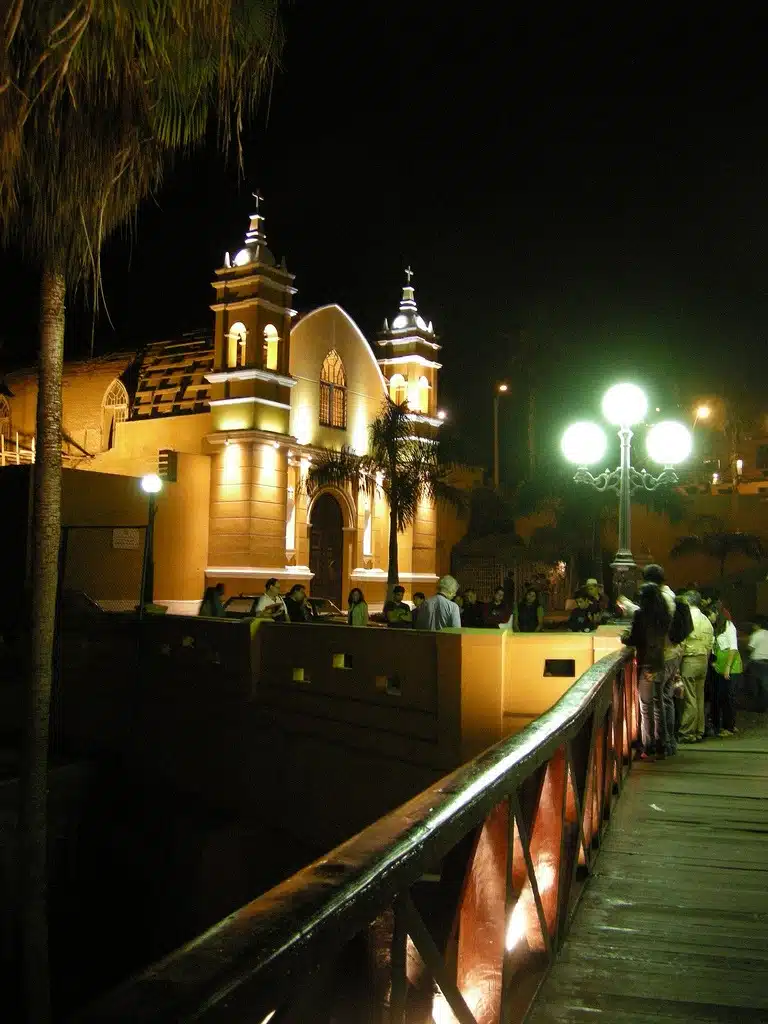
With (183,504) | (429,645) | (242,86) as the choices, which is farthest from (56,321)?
(183,504)

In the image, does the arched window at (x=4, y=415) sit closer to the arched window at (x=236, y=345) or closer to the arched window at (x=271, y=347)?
the arched window at (x=236, y=345)

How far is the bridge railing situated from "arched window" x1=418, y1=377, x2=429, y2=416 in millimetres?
29206

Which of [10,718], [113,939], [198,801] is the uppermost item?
[10,718]

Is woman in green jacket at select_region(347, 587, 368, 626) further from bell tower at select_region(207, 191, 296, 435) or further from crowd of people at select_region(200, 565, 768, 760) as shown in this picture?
bell tower at select_region(207, 191, 296, 435)

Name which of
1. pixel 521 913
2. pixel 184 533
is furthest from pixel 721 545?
pixel 521 913

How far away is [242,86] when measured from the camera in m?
6.68

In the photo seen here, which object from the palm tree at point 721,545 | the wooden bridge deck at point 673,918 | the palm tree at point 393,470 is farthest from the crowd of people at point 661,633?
the palm tree at point 721,545

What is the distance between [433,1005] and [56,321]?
666 centimetres

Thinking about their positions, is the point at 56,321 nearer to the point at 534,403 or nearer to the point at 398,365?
the point at 398,365

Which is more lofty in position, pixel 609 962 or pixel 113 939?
pixel 609 962

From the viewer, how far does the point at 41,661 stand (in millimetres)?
7570

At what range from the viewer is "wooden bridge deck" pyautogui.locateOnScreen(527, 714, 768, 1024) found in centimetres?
381

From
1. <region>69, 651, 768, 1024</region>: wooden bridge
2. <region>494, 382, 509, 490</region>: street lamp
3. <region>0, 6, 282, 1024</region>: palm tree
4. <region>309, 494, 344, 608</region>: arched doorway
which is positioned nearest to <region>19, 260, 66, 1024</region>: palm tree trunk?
<region>0, 6, 282, 1024</region>: palm tree

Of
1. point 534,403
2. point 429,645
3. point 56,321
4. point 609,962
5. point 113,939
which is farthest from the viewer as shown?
point 534,403
